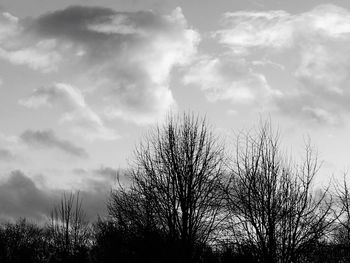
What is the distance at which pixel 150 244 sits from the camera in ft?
65.6

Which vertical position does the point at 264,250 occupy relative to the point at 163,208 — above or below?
below

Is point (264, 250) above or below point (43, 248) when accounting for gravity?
below

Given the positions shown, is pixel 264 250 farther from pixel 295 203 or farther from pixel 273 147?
pixel 273 147

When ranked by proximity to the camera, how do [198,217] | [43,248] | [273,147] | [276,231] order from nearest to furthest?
[276,231] → [273,147] → [198,217] → [43,248]

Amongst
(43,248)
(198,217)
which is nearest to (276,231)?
(198,217)

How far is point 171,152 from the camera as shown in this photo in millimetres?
19234

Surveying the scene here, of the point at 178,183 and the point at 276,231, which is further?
the point at 178,183

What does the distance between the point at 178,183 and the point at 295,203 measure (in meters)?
6.10

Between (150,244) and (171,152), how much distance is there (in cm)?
450

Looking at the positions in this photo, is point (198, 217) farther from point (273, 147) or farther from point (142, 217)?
point (273, 147)

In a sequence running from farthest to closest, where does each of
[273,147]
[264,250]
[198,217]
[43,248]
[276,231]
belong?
[43,248], [198,217], [273,147], [276,231], [264,250]

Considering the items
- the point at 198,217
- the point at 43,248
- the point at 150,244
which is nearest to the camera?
the point at 198,217

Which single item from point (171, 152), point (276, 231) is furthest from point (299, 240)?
point (171, 152)

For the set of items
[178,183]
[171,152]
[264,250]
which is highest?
[171,152]
